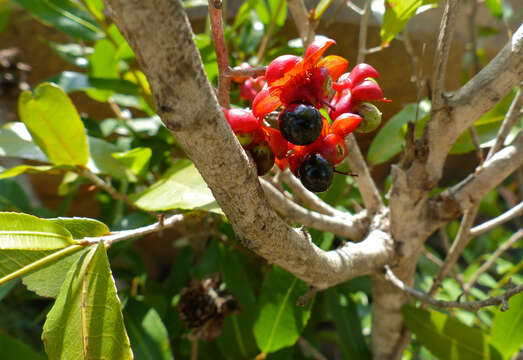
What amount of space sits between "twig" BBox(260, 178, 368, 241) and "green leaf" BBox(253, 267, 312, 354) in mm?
116

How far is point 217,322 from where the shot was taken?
77 centimetres

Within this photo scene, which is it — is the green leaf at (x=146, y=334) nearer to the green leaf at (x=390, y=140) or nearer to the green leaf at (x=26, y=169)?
the green leaf at (x=26, y=169)

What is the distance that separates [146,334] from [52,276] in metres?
0.32

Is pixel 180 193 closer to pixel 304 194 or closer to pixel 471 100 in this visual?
pixel 304 194

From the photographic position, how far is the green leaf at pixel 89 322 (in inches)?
15.8

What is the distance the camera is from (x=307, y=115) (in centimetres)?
33

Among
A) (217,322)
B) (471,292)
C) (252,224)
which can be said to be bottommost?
(471,292)

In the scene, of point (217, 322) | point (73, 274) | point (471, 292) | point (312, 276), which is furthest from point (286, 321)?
point (471, 292)

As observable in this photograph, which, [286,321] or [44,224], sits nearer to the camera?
[44,224]

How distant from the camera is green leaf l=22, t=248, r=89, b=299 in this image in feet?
1.40

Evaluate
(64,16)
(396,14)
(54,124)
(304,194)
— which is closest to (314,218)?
(304,194)

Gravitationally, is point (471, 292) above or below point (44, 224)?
below

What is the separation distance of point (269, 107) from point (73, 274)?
0.25 meters

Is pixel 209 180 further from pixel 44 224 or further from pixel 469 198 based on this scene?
pixel 469 198
